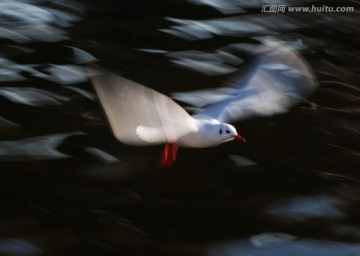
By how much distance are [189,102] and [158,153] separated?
640 millimetres

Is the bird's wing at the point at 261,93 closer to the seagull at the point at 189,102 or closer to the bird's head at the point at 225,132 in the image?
the seagull at the point at 189,102

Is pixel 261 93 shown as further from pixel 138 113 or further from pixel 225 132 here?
pixel 138 113

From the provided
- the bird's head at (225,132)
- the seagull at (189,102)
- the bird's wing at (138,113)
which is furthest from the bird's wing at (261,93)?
the bird's wing at (138,113)

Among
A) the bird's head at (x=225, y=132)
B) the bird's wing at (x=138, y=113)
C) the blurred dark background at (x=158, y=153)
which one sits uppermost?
the bird's wing at (x=138, y=113)

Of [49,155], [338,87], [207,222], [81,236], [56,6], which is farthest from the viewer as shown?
[56,6]

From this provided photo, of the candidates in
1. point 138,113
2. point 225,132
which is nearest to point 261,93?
point 225,132

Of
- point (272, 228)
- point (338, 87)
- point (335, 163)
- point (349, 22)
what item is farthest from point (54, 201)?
point (349, 22)

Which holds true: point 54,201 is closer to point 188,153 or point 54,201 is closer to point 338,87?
point 188,153

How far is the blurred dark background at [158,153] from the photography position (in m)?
3.45

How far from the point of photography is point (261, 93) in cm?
377

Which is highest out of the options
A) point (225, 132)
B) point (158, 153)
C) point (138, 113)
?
point (138, 113)

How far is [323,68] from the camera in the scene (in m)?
5.26

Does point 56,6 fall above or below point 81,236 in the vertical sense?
above

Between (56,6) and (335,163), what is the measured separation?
2.62m
